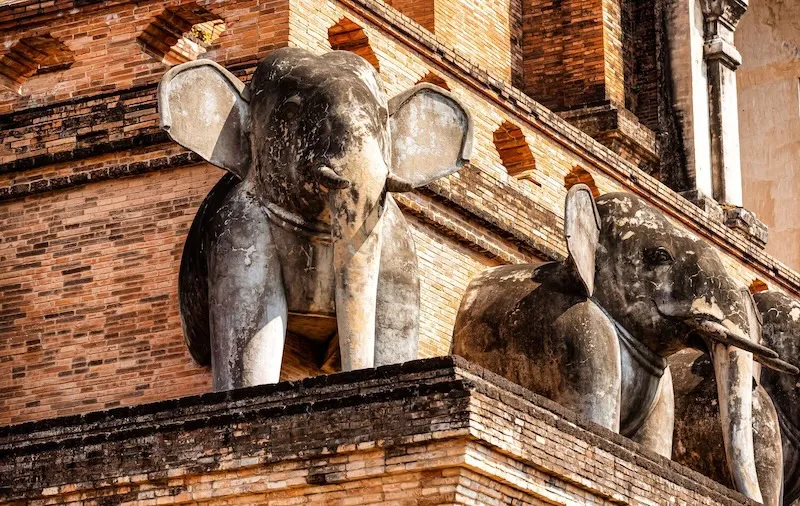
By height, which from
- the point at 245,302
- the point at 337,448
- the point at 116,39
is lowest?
the point at 337,448

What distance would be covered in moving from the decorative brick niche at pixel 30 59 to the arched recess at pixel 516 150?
2.98 metres

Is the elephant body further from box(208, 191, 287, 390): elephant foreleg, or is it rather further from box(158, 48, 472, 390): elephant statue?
box(208, 191, 287, 390): elephant foreleg

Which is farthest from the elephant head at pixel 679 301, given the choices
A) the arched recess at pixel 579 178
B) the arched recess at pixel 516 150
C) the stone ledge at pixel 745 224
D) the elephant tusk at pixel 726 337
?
the stone ledge at pixel 745 224

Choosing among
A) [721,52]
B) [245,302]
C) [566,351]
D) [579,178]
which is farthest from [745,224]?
[245,302]

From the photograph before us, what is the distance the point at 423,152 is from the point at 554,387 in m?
1.64

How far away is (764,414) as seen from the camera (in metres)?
15.3

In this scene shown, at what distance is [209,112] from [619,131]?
7757 mm

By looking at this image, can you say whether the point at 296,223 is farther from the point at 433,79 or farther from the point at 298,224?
A: the point at 433,79

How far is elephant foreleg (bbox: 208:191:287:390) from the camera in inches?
489

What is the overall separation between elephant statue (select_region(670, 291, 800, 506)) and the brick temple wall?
4.70 feet

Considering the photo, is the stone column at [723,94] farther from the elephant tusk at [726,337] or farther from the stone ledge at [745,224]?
the elephant tusk at [726,337]

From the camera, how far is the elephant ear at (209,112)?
41.5 feet

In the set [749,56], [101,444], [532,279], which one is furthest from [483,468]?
[749,56]

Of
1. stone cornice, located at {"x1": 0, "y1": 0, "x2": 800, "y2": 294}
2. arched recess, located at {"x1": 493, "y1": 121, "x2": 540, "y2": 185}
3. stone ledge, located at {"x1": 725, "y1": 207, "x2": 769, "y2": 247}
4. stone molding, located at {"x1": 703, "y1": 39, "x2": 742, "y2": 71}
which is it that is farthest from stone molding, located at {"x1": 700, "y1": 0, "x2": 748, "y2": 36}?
arched recess, located at {"x1": 493, "y1": 121, "x2": 540, "y2": 185}
